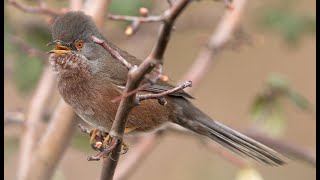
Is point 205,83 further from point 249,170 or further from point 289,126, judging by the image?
point 249,170

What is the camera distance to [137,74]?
141 inches

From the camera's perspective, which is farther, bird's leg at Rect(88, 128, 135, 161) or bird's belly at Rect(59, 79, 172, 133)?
bird's belly at Rect(59, 79, 172, 133)

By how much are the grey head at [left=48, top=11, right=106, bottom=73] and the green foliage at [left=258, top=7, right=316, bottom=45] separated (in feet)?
6.52

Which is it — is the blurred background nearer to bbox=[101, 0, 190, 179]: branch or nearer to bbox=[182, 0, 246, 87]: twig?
bbox=[182, 0, 246, 87]: twig

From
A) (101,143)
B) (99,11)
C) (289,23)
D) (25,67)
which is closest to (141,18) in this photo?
(101,143)

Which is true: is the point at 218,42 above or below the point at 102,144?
below

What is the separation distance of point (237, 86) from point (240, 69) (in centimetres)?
21

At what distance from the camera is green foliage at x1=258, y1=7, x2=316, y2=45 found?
658cm

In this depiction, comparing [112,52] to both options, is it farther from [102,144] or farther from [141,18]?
[102,144]

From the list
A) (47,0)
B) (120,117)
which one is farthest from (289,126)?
(120,117)

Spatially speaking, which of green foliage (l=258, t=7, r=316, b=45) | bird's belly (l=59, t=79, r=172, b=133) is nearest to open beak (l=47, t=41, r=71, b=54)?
bird's belly (l=59, t=79, r=172, b=133)

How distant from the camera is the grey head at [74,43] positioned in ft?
16.2

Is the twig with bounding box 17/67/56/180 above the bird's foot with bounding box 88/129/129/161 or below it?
below

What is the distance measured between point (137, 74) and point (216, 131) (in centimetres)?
184
